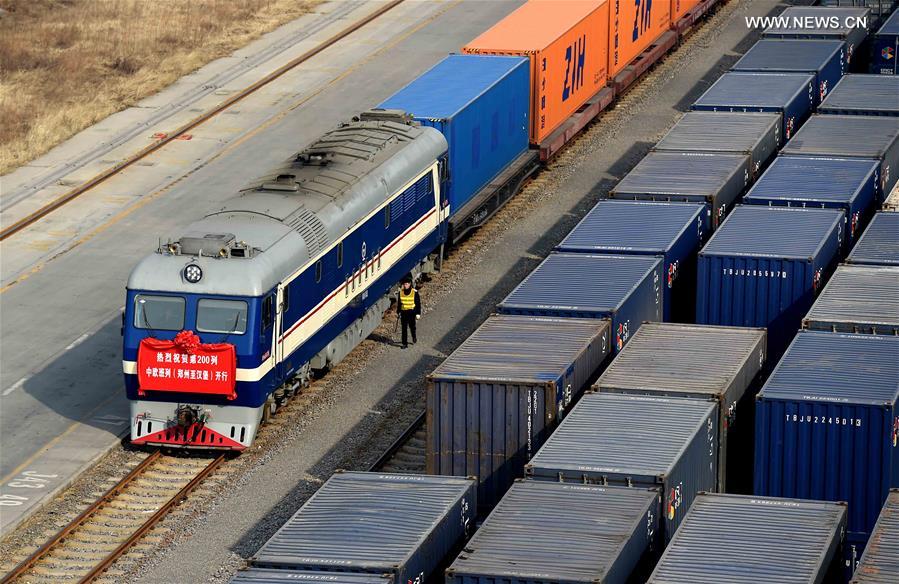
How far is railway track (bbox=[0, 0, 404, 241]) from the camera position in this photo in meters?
43.4

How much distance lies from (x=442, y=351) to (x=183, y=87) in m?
22.9

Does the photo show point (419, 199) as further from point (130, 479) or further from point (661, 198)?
point (130, 479)

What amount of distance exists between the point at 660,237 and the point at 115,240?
1562cm

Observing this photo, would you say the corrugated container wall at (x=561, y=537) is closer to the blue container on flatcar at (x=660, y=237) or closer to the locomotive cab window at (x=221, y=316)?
the locomotive cab window at (x=221, y=316)

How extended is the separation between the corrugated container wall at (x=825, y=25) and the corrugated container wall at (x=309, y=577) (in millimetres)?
33803

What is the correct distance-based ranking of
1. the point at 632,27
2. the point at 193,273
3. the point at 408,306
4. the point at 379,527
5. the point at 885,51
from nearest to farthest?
the point at 379,527
the point at 193,273
the point at 408,306
the point at 885,51
the point at 632,27

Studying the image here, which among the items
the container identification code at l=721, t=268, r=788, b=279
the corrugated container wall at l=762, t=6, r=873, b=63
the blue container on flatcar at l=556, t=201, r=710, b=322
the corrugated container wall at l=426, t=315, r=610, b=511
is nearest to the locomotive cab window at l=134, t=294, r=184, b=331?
the corrugated container wall at l=426, t=315, r=610, b=511

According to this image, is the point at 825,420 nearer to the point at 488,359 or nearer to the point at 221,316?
the point at 488,359

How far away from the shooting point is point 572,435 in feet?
78.2

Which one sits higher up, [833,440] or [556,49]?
[556,49]

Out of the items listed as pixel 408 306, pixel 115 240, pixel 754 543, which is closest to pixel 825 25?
pixel 408 306

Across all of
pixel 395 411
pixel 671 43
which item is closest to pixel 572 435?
pixel 395 411

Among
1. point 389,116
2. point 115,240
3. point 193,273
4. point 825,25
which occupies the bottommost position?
point 115,240

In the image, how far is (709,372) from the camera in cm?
2602
